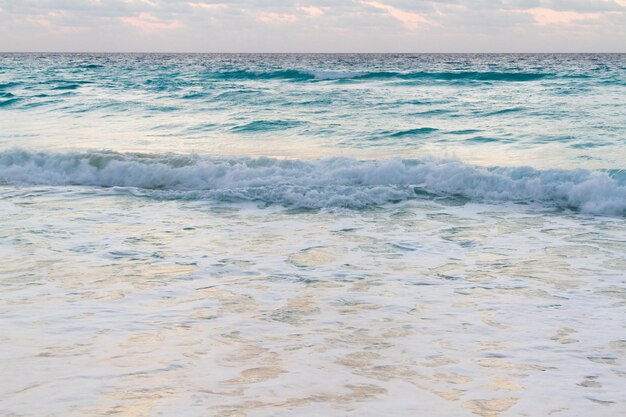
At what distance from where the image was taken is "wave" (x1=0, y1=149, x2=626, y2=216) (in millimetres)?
10422

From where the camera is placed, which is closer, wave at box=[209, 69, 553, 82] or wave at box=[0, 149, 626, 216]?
wave at box=[0, 149, 626, 216]

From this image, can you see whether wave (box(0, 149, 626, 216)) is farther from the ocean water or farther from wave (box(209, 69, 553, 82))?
wave (box(209, 69, 553, 82))

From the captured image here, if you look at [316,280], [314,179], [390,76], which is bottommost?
[316,280]

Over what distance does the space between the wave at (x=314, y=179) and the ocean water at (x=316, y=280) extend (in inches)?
1.8

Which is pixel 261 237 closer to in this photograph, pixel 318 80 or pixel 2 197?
pixel 2 197

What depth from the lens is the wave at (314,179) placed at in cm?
1042

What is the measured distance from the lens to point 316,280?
21.1ft

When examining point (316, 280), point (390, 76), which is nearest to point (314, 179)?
point (316, 280)

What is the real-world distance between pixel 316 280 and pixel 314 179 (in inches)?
233

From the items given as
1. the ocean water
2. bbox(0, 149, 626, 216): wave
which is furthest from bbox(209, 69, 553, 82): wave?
bbox(0, 149, 626, 216): wave

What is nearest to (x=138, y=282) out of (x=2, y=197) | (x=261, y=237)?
(x=261, y=237)

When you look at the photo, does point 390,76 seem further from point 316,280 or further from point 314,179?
point 316,280

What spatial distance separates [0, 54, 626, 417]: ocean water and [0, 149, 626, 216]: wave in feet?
0.15

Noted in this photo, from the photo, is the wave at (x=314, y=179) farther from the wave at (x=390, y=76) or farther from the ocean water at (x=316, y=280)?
the wave at (x=390, y=76)
